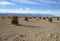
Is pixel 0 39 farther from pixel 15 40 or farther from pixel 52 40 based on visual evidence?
pixel 52 40

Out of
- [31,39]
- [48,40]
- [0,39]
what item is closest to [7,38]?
[0,39]

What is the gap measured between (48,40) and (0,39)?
11.7ft

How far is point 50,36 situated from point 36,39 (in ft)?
5.63

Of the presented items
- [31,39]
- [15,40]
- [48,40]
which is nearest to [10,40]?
[15,40]

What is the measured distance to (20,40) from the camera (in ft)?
56.2

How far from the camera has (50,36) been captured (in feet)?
63.2

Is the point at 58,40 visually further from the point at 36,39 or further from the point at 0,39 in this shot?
the point at 0,39

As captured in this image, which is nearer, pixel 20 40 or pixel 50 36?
pixel 20 40

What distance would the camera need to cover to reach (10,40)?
17375 mm

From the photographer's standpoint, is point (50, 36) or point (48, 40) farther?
point (50, 36)

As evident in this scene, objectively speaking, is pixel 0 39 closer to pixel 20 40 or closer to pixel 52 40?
pixel 20 40

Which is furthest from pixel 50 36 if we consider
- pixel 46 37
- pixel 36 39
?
pixel 36 39

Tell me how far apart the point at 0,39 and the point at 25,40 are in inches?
72.9

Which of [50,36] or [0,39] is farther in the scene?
[50,36]
